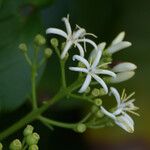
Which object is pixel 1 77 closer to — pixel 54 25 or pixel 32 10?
pixel 32 10

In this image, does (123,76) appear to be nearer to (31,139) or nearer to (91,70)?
(91,70)

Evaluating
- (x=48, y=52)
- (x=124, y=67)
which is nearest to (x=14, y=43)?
(x=48, y=52)

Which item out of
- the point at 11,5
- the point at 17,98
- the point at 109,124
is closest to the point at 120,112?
the point at 109,124

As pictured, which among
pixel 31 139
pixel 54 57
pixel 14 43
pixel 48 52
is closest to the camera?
pixel 31 139

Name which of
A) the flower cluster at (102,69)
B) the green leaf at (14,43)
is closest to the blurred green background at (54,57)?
the green leaf at (14,43)

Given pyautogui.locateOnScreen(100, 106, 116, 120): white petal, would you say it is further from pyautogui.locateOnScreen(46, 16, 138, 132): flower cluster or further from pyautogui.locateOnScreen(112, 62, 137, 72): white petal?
pyautogui.locateOnScreen(112, 62, 137, 72): white petal

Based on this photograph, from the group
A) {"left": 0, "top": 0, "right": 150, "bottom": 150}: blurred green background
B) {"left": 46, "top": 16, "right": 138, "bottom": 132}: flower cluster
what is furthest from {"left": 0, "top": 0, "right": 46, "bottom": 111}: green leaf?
{"left": 46, "top": 16, "right": 138, "bottom": 132}: flower cluster
